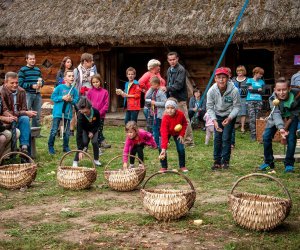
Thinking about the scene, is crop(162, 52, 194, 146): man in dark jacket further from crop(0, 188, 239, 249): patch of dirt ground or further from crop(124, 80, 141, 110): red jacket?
crop(0, 188, 239, 249): patch of dirt ground

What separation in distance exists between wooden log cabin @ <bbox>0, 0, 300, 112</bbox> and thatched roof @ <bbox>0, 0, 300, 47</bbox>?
0.02 meters

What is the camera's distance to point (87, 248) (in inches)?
181

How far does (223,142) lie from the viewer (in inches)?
329

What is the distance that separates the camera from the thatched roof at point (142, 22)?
13.9m

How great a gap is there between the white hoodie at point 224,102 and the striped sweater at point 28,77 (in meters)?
4.31

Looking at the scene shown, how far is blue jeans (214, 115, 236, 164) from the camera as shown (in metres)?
8.33

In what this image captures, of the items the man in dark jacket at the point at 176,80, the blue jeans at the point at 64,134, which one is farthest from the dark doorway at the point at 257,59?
the blue jeans at the point at 64,134

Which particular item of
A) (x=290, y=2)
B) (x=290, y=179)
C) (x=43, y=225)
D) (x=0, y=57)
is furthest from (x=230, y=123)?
(x=0, y=57)

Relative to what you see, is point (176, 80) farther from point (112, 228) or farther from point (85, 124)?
point (112, 228)

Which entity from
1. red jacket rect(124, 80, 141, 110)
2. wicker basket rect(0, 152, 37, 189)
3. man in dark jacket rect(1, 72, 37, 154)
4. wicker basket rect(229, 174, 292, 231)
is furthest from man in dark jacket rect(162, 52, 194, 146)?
wicker basket rect(229, 174, 292, 231)

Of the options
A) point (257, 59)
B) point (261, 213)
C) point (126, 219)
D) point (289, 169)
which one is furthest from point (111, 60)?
point (261, 213)

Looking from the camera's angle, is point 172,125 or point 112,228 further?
point 172,125

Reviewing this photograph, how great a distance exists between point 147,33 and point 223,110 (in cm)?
710

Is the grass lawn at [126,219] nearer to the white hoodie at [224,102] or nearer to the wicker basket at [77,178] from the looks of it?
the wicker basket at [77,178]
